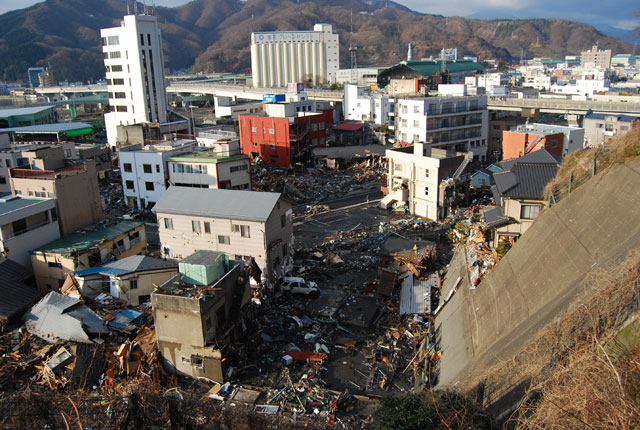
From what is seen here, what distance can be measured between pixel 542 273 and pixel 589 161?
5334 millimetres

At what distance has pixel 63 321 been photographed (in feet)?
44.2

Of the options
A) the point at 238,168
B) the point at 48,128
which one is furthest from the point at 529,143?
the point at 48,128

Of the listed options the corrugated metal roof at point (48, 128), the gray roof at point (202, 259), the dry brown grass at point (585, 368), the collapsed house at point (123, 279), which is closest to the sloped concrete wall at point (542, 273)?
the dry brown grass at point (585, 368)

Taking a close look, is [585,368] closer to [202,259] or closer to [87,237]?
[202,259]

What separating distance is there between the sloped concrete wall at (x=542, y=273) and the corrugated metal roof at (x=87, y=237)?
12492 millimetres

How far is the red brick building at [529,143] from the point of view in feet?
98.0

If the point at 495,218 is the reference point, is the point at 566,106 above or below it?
above

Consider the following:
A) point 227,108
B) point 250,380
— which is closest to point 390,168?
point 250,380

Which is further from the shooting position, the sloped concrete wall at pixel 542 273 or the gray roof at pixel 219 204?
the gray roof at pixel 219 204

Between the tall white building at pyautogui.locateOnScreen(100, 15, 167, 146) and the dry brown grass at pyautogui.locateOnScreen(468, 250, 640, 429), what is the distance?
138 ft

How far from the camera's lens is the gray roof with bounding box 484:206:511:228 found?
16.7 meters

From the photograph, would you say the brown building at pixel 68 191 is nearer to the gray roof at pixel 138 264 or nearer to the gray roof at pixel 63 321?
the gray roof at pixel 138 264

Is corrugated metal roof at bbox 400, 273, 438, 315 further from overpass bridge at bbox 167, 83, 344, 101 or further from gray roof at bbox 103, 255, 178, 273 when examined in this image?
overpass bridge at bbox 167, 83, 344, 101

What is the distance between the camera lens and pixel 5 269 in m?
15.9
